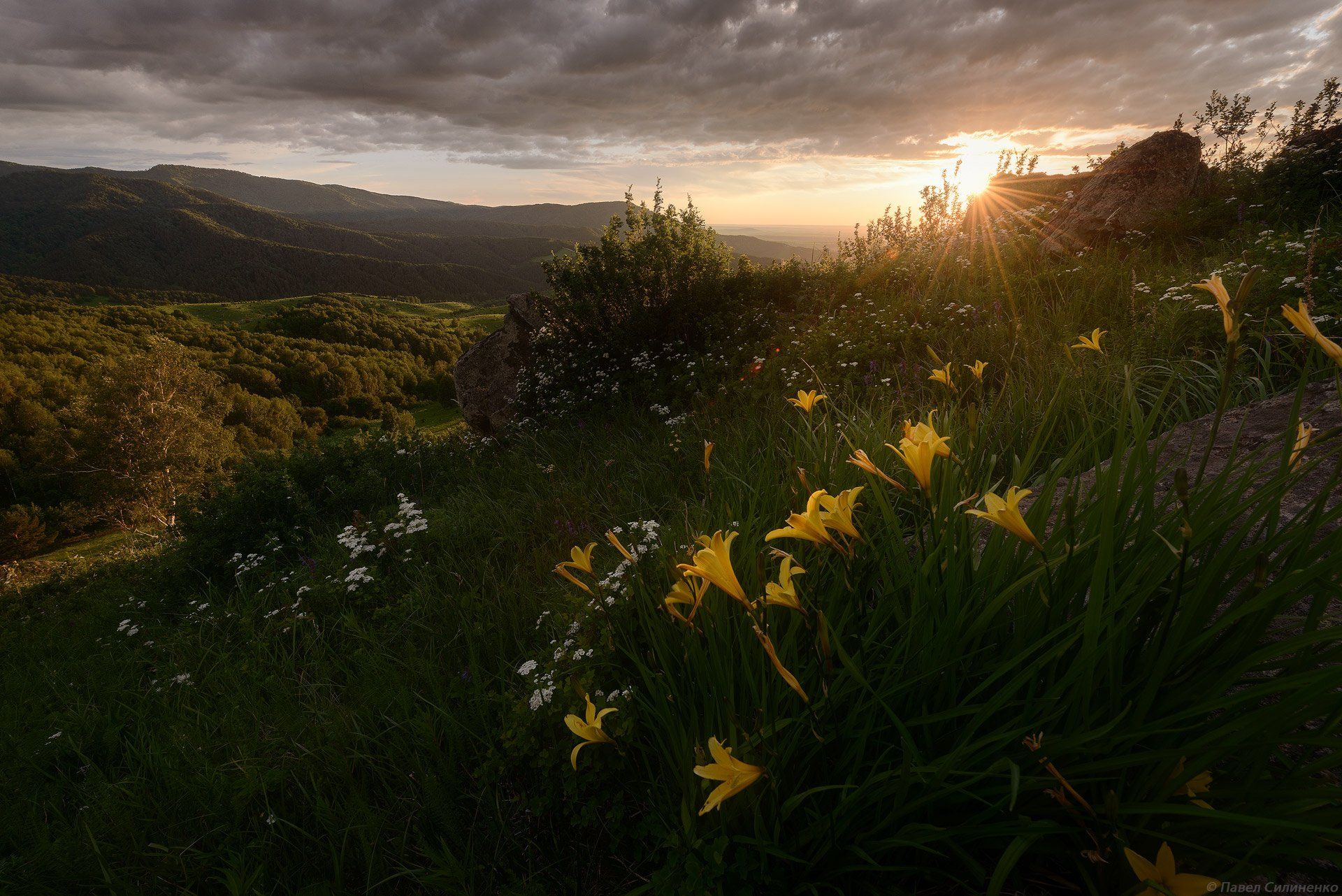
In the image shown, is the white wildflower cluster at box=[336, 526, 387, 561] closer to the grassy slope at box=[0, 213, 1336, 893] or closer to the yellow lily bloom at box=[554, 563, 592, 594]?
the grassy slope at box=[0, 213, 1336, 893]

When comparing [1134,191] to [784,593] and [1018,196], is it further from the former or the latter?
[784,593]

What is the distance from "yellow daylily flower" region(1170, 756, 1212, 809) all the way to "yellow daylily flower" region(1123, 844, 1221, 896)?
0.18 m

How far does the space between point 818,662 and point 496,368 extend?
12130 millimetres

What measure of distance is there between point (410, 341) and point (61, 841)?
92217mm

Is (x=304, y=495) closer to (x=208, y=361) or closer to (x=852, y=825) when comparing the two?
(x=852, y=825)

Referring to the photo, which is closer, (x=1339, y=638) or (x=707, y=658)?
(x=1339, y=638)

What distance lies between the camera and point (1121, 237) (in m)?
7.60

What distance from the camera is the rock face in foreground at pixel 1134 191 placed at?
7789mm

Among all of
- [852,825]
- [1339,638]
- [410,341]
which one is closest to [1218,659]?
[1339,638]

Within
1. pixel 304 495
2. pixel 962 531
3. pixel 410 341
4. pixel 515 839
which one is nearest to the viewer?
pixel 962 531

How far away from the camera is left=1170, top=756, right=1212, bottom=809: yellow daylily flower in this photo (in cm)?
112

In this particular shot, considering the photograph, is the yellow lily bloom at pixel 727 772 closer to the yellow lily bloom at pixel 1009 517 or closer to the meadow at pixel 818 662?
the meadow at pixel 818 662

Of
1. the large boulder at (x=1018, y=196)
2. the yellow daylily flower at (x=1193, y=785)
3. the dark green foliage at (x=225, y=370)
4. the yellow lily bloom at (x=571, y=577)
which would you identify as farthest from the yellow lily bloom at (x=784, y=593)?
the dark green foliage at (x=225, y=370)

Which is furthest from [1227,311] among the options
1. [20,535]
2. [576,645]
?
[20,535]
